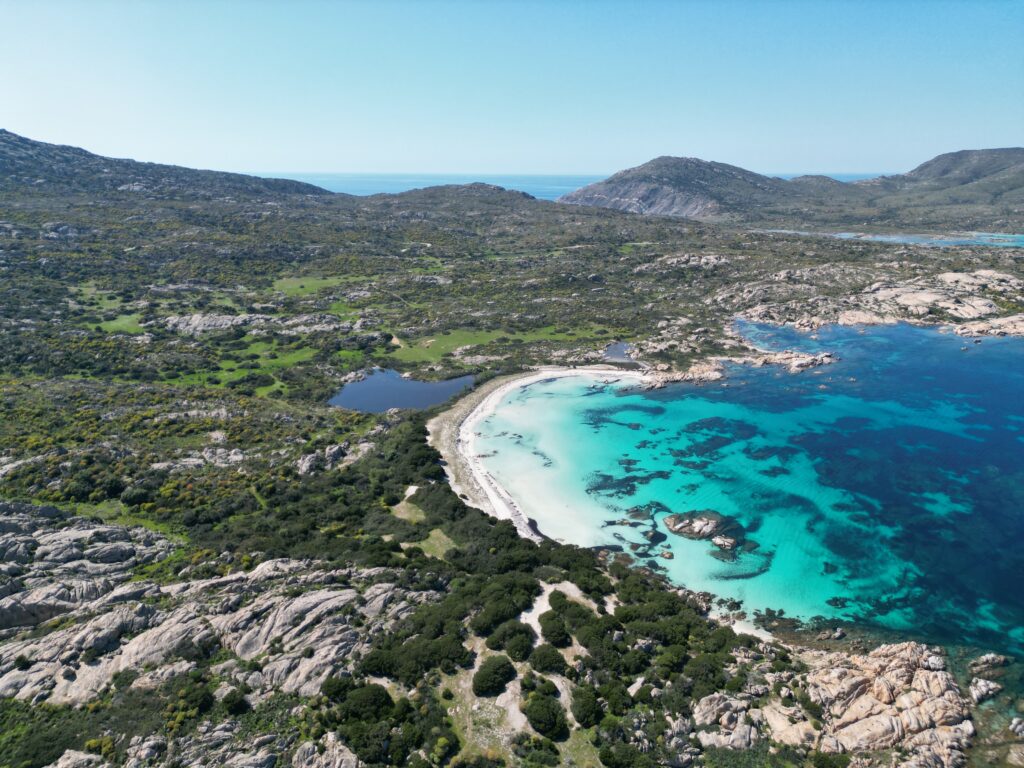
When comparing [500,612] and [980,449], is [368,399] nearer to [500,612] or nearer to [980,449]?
[500,612]

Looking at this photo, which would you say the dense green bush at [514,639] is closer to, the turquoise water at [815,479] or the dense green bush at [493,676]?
the dense green bush at [493,676]

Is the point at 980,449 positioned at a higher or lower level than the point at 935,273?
lower

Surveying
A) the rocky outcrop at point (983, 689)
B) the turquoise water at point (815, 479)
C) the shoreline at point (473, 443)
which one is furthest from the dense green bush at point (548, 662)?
the rocky outcrop at point (983, 689)

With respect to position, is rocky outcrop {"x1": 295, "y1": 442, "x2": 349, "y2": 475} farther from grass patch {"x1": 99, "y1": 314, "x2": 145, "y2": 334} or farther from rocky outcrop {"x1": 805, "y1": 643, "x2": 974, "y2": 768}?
grass patch {"x1": 99, "y1": 314, "x2": 145, "y2": 334}

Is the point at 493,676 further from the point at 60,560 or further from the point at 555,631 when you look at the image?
the point at 60,560

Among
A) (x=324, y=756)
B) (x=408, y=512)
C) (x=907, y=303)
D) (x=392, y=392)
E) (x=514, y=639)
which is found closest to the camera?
(x=324, y=756)

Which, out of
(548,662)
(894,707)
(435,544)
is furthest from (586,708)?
(435,544)

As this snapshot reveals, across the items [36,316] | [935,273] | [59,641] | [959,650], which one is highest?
[935,273]

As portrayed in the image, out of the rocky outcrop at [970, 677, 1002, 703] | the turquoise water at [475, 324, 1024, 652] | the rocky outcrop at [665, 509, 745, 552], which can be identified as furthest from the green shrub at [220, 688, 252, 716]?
the rocky outcrop at [970, 677, 1002, 703]

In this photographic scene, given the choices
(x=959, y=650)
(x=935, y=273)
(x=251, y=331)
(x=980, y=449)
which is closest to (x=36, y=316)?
(x=251, y=331)
